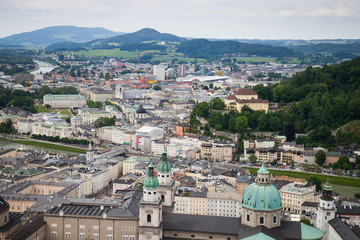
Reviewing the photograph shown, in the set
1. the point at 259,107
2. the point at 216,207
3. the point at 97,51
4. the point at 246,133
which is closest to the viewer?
the point at 216,207

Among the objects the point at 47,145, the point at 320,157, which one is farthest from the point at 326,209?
the point at 47,145

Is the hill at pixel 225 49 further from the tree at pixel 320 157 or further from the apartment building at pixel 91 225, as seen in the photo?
the apartment building at pixel 91 225

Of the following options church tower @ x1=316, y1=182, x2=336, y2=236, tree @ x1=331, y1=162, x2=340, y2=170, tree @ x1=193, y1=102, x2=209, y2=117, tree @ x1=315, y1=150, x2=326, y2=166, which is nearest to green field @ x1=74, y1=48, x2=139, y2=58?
tree @ x1=193, y1=102, x2=209, y2=117

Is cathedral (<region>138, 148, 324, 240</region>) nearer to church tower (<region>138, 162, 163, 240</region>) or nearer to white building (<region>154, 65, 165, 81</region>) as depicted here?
church tower (<region>138, 162, 163, 240</region>)

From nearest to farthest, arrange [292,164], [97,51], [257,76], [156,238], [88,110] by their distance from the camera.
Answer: [156,238] < [292,164] < [88,110] < [257,76] < [97,51]

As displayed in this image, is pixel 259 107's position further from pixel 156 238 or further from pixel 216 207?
pixel 156 238

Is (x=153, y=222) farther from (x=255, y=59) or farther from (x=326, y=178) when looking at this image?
(x=255, y=59)

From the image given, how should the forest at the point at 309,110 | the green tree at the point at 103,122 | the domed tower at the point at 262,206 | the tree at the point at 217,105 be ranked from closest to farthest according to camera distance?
the domed tower at the point at 262,206 < the forest at the point at 309,110 < the tree at the point at 217,105 < the green tree at the point at 103,122

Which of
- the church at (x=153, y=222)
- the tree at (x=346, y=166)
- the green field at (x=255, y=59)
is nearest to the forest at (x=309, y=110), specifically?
the tree at (x=346, y=166)

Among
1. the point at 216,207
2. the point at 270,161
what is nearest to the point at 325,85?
the point at 270,161
